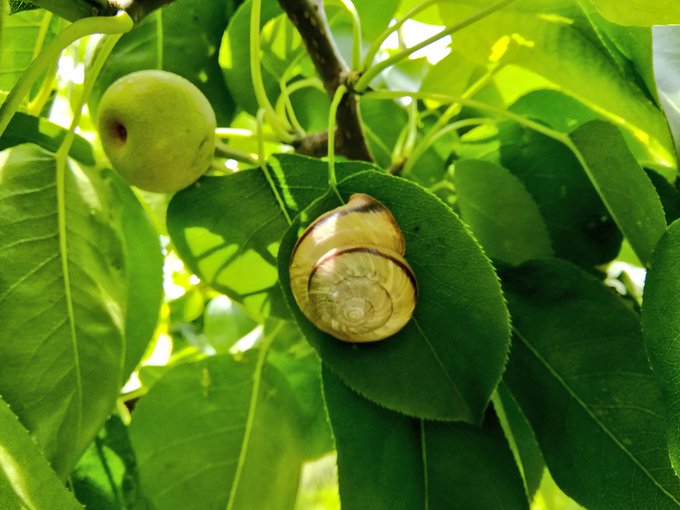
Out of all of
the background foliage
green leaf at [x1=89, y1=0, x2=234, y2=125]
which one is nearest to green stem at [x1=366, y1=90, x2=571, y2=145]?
the background foliage

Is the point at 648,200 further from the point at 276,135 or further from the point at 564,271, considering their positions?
the point at 276,135

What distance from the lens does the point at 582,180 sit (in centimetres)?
72

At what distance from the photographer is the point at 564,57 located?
68 cm

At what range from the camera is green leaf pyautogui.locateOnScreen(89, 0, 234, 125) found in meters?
0.77

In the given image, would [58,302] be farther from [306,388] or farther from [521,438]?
[521,438]

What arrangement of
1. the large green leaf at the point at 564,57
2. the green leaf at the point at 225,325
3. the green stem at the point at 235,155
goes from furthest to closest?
the green leaf at the point at 225,325 → the green stem at the point at 235,155 → the large green leaf at the point at 564,57

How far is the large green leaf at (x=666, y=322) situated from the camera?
1.53ft

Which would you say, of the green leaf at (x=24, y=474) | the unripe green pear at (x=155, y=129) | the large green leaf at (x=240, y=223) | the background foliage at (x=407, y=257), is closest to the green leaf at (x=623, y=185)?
the background foliage at (x=407, y=257)

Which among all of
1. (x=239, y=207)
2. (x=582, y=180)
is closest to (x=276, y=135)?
(x=239, y=207)

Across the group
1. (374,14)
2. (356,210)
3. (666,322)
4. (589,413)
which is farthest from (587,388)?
(374,14)

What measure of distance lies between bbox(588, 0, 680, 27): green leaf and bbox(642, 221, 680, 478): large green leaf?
0.52 feet

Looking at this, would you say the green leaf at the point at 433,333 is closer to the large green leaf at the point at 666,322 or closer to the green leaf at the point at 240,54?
the large green leaf at the point at 666,322

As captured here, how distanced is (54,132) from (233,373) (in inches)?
12.2

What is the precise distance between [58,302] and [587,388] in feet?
1.49
